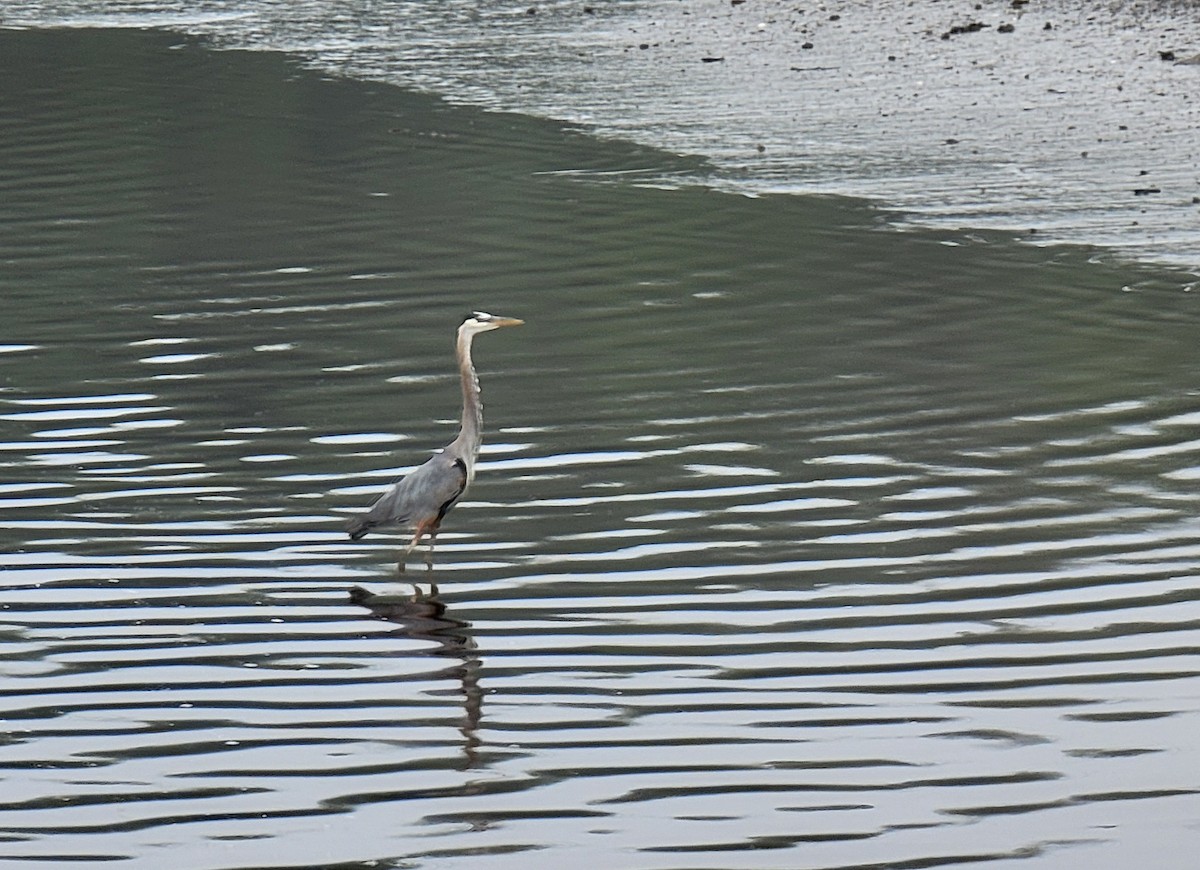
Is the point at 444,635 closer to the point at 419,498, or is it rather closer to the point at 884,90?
the point at 419,498

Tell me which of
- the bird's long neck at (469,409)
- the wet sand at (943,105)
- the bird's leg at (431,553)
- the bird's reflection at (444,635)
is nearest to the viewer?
the bird's reflection at (444,635)

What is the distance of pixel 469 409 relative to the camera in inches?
395

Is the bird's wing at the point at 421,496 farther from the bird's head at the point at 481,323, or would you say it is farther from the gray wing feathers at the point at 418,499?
the bird's head at the point at 481,323

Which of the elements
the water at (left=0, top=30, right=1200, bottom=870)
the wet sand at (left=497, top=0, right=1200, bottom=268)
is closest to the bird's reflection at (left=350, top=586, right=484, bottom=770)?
the water at (left=0, top=30, right=1200, bottom=870)

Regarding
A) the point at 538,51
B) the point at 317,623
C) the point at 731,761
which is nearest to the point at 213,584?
the point at 317,623

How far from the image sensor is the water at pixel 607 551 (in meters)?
6.62

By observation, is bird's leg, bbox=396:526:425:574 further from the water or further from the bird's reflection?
the bird's reflection

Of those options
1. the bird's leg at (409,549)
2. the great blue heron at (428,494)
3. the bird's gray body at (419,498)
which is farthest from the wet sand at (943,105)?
the bird's leg at (409,549)

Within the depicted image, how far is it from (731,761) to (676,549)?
2479 mm

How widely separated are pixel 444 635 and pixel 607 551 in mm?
1143

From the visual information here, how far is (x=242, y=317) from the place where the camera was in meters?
14.9

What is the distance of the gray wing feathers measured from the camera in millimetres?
9391

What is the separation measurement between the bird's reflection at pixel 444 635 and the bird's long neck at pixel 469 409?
1.01 metres

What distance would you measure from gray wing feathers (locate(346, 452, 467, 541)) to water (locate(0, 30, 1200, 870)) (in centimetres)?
19
